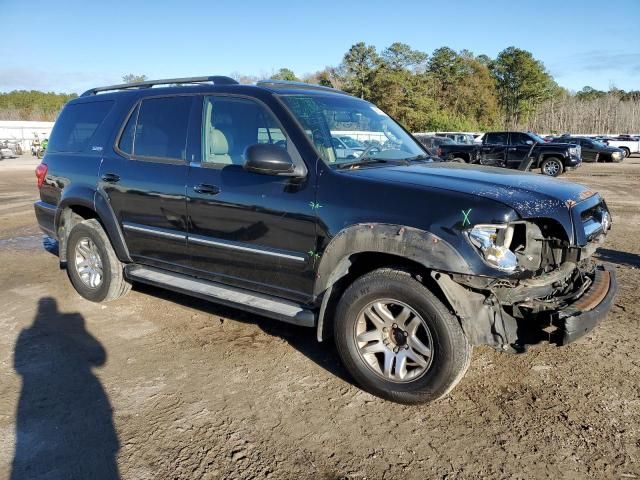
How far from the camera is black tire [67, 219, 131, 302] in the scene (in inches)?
198

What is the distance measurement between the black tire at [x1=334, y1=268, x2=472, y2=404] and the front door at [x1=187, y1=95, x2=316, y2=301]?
0.38 meters

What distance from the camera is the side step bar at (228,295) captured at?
363cm

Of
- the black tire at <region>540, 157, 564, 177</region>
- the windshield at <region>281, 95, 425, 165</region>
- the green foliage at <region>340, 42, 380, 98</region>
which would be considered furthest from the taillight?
the green foliage at <region>340, 42, 380, 98</region>

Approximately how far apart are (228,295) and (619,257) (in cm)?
527

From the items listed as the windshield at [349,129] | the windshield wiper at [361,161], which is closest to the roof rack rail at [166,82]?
the windshield at [349,129]

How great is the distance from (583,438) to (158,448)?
2362 mm

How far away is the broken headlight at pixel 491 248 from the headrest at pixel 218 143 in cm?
205

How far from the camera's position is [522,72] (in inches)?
2881

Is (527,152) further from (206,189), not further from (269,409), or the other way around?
(269,409)

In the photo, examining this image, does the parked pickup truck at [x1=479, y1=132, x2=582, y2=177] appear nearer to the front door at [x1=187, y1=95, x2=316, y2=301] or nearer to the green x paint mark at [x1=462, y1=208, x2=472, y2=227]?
the front door at [x1=187, y1=95, x2=316, y2=301]

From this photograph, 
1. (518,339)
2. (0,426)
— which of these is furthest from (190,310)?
(518,339)

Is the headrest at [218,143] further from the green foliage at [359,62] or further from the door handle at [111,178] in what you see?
the green foliage at [359,62]

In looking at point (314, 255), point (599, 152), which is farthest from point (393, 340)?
point (599, 152)

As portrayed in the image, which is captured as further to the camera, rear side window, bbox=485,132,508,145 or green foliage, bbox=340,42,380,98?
green foliage, bbox=340,42,380,98
